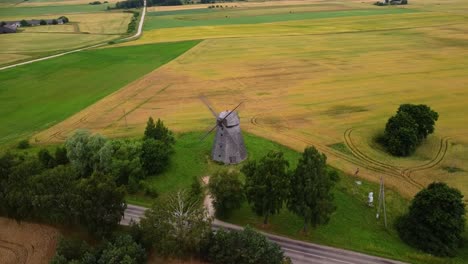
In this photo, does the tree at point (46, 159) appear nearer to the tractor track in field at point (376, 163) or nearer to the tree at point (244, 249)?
the tree at point (244, 249)

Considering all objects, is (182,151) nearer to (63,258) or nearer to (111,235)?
(111,235)

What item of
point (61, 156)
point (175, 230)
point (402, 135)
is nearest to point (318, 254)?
point (175, 230)

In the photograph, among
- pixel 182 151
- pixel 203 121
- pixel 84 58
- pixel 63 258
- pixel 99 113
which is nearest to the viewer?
pixel 63 258

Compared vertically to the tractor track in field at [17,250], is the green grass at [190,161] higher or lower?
higher

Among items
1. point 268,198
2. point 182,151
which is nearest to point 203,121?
point 182,151

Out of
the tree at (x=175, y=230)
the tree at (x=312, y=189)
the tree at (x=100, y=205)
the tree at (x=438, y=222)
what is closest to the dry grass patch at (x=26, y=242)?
the tree at (x=100, y=205)

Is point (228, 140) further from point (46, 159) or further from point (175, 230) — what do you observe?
point (46, 159)

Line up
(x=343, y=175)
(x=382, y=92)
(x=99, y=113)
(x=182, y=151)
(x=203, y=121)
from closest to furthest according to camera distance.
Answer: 1. (x=343, y=175)
2. (x=182, y=151)
3. (x=203, y=121)
4. (x=99, y=113)
5. (x=382, y=92)
